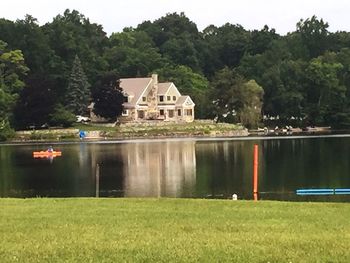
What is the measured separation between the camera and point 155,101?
101 metres

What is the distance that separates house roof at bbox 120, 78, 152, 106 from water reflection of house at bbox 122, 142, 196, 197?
47659 millimetres

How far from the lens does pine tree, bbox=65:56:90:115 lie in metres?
94.1

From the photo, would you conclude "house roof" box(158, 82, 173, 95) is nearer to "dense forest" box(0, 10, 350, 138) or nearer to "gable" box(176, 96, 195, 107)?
"gable" box(176, 96, 195, 107)

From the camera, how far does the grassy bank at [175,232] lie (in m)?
8.67

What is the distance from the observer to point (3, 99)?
85625 millimetres

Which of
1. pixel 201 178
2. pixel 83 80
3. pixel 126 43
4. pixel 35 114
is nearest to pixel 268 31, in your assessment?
pixel 126 43

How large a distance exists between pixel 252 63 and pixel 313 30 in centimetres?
2354

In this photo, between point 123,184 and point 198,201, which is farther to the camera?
point 123,184

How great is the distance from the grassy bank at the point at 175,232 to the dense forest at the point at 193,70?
71.7 meters

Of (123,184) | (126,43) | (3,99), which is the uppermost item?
(126,43)

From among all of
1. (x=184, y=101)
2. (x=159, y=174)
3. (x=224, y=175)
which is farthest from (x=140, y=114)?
(x=224, y=175)

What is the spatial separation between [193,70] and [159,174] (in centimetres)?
9470

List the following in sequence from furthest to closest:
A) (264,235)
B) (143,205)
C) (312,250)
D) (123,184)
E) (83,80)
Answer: (83,80) < (123,184) < (143,205) < (264,235) < (312,250)

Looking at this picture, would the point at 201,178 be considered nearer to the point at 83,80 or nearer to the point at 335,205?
the point at 335,205
